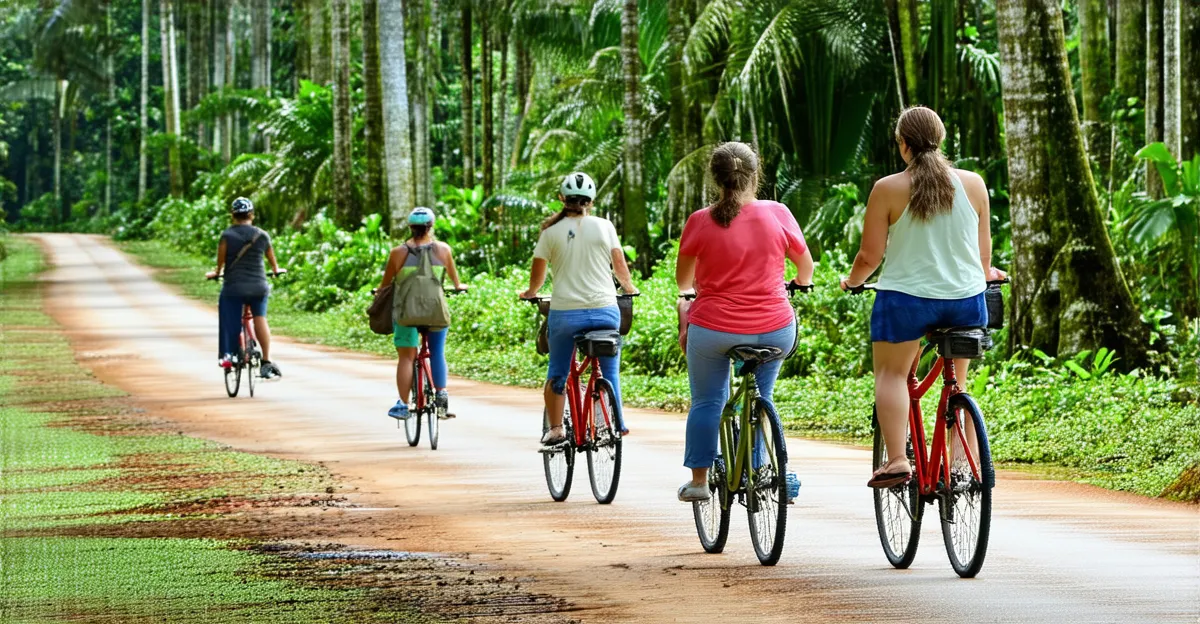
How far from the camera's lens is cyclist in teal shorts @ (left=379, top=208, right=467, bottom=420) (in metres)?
12.6

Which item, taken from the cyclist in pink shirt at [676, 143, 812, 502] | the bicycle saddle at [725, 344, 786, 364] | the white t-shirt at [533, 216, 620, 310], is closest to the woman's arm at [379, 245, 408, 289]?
the white t-shirt at [533, 216, 620, 310]

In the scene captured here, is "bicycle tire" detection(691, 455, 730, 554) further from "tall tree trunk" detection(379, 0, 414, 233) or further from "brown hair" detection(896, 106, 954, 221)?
"tall tree trunk" detection(379, 0, 414, 233)

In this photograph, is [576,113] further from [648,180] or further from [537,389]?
[537,389]

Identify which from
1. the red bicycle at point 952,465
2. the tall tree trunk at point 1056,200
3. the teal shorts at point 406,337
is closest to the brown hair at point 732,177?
the red bicycle at point 952,465

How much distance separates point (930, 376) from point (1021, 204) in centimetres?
823

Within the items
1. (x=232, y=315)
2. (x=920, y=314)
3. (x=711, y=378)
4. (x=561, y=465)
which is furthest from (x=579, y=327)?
(x=232, y=315)

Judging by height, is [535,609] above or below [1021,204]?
below

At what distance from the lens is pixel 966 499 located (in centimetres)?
→ 667

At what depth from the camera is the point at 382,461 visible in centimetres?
1231

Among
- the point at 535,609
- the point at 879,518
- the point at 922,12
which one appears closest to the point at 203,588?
the point at 535,609

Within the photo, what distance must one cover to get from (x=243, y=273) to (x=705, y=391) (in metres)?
10.3

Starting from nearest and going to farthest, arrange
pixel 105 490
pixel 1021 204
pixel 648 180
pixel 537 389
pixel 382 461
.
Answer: pixel 105 490
pixel 382 461
pixel 1021 204
pixel 537 389
pixel 648 180

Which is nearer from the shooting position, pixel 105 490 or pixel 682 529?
pixel 682 529

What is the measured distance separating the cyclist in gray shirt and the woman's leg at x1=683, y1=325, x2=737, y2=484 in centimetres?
990
